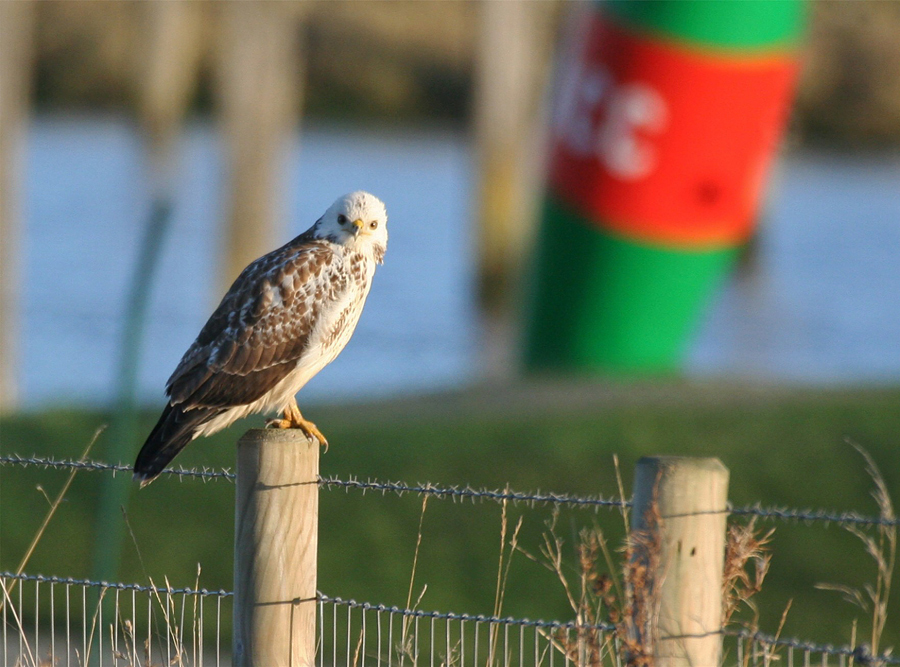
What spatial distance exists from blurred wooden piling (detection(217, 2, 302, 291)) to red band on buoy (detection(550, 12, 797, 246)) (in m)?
3.49

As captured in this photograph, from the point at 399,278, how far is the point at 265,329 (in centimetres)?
1540

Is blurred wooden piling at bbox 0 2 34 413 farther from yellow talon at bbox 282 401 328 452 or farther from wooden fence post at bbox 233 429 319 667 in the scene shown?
wooden fence post at bbox 233 429 319 667

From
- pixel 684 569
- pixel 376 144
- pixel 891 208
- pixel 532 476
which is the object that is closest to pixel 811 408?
pixel 532 476

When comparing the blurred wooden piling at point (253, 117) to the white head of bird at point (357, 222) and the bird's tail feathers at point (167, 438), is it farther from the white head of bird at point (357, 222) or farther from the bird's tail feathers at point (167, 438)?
the bird's tail feathers at point (167, 438)

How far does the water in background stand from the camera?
40.8 ft

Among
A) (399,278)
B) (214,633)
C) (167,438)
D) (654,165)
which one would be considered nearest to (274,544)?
(167,438)

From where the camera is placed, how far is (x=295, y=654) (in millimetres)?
3105

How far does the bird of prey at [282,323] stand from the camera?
362cm

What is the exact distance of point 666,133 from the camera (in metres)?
7.48

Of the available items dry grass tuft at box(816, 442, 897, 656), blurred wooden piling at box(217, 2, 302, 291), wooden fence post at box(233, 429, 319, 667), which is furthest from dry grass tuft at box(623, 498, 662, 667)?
blurred wooden piling at box(217, 2, 302, 291)

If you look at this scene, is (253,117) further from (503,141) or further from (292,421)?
(292,421)

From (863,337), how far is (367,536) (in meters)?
11.4

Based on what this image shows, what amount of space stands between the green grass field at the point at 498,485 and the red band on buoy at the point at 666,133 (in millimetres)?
1026

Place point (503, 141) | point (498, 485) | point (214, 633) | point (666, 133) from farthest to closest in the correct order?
point (503, 141), point (666, 133), point (498, 485), point (214, 633)
